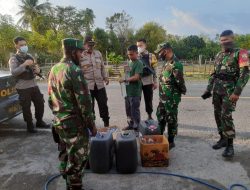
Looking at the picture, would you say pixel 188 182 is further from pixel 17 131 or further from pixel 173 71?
pixel 17 131

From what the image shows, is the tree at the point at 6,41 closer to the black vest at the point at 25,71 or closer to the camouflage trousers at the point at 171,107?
the black vest at the point at 25,71

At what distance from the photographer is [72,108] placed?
3.44 meters

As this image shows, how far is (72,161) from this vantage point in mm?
3562

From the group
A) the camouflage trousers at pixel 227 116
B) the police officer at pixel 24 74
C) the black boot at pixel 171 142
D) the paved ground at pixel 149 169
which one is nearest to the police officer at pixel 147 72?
the paved ground at pixel 149 169

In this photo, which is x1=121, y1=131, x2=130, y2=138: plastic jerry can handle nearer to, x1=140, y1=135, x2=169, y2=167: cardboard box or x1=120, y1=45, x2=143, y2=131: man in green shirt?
x1=140, y1=135, x2=169, y2=167: cardboard box

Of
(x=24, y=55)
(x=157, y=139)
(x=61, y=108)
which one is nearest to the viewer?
(x=61, y=108)

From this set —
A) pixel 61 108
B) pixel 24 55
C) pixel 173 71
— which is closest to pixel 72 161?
pixel 61 108

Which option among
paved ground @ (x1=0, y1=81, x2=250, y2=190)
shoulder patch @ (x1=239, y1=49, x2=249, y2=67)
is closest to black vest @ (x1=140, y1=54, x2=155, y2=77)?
paved ground @ (x1=0, y1=81, x2=250, y2=190)

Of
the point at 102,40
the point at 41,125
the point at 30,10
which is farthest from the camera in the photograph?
the point at 30,10

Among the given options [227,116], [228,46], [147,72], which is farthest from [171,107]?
[147,72]

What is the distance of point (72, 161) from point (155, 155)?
4.81 ft

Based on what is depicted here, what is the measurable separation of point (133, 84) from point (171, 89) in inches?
42.8

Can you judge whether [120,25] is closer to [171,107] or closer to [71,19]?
[71,19]

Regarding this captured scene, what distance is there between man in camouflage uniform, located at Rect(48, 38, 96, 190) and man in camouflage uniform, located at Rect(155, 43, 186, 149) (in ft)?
6.29
